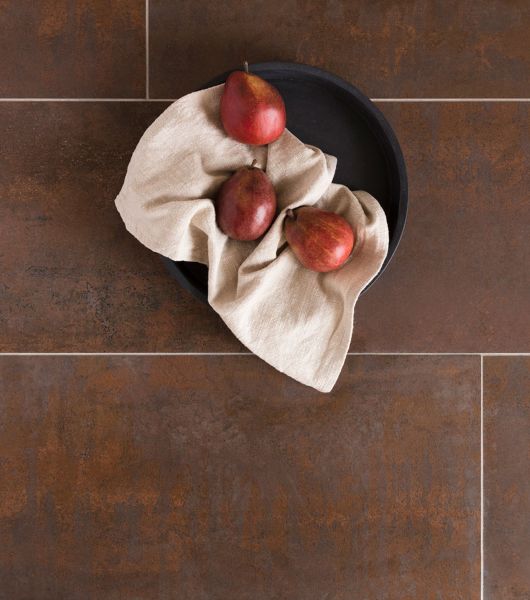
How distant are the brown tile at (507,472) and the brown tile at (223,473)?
0.07 feet

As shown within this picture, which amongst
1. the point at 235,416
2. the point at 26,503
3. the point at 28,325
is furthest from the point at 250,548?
the point at 28,325

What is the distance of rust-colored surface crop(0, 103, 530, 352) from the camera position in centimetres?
73

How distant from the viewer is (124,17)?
0.72 m

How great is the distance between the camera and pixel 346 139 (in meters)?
0.69

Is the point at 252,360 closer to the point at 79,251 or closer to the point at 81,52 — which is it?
the point at 79,251

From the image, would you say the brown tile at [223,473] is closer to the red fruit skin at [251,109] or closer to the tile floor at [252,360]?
the tile floor at [252,360]

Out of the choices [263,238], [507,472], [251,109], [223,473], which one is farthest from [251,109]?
[507,472]

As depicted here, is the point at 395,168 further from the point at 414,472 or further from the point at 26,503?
the point at 26,503

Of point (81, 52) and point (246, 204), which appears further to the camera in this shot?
point (81, 52)

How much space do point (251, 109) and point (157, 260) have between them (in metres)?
0.22

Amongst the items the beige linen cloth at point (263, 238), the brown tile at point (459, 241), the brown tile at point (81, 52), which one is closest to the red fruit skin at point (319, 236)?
the beige linen cloth at point (263, 238)

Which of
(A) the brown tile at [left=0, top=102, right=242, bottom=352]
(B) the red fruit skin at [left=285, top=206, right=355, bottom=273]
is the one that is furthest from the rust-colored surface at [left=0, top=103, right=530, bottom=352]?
(B) the red fruit skin at [left=285, top=206, right=355, bottom=273]

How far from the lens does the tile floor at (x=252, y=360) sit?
2.37 ft

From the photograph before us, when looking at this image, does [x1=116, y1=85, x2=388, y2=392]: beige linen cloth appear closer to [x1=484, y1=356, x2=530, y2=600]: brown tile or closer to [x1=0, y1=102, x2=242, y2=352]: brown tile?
[x1=0, y1=102, x2=242, y2=352]: brown tile
